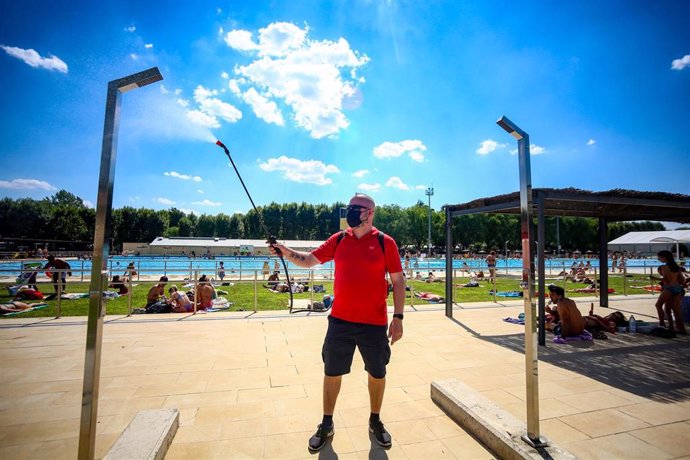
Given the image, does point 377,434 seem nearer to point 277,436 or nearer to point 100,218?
point 277,436

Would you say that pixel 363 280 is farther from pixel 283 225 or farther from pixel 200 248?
pixel 283 225

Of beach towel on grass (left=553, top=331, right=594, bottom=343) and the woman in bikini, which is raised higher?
the woman in bikini

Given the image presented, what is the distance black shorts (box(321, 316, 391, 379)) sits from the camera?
8.87 ft

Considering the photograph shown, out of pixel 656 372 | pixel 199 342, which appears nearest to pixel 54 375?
pixel 199 342

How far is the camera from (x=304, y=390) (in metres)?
3.84

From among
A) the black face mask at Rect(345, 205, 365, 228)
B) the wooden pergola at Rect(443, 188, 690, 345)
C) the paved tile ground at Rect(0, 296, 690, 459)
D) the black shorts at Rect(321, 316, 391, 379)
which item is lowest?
the paved tile ground at Rect(0, 296, 690, 459)

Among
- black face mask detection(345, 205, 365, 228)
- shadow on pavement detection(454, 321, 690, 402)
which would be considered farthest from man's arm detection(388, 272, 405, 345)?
shadow on pavement detection(454, 321, 690, 402)

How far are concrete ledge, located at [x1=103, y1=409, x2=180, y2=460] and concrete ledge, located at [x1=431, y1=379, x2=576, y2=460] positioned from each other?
2.49m

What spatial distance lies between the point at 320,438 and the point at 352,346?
768mm

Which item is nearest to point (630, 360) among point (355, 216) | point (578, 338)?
point (578, 338)

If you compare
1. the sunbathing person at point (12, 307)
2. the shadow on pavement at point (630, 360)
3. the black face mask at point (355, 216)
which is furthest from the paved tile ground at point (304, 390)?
the sunbathing person at point (12, 307)

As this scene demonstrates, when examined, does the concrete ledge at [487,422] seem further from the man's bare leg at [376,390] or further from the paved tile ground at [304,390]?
the man's bare leg at [376,390]

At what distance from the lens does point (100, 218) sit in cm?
193

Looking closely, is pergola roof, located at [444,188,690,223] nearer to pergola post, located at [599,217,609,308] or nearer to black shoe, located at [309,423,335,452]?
pergola post, located at [599,217,609,308]
